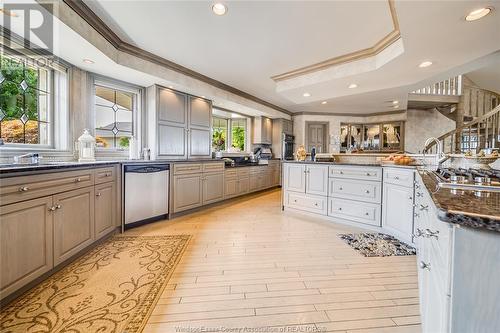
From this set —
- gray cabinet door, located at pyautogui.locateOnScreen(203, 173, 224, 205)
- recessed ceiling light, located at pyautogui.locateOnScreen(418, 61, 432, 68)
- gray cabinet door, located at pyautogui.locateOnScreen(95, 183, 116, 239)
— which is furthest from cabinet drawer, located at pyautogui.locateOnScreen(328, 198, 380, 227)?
gray cabinet door, located at pyautogui.locateOnScreen(95, 183, 116, 239)

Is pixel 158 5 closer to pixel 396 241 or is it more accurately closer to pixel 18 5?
pixel 18 5

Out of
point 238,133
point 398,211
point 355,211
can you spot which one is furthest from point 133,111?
point 398,211

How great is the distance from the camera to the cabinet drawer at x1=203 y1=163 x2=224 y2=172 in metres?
4.37

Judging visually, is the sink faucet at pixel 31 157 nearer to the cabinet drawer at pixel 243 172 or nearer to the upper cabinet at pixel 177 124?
the upper cabinet at pixel 177 124

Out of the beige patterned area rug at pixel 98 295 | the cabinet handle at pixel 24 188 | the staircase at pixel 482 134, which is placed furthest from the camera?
the staircase at pixel 482 134

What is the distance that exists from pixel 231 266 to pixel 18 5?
2853mm

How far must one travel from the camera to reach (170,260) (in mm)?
2244

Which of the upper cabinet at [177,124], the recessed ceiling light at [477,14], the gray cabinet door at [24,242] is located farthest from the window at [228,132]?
the recessed ceiling light at [477,14]

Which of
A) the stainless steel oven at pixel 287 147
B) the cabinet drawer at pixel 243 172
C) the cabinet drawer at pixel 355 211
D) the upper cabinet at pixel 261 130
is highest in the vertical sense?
the upper cabinet at pixel 261 130

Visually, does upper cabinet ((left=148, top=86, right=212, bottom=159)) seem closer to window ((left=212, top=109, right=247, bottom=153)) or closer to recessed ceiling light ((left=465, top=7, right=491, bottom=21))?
window ((left=212, top=109, right=247, bottom=153))

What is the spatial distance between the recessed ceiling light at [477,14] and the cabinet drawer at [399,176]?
1521 mm

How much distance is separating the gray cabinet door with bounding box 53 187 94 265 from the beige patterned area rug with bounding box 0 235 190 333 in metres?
0.18

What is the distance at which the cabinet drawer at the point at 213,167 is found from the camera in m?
4.37

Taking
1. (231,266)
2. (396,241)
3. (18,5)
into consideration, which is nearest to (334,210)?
(396,241)
